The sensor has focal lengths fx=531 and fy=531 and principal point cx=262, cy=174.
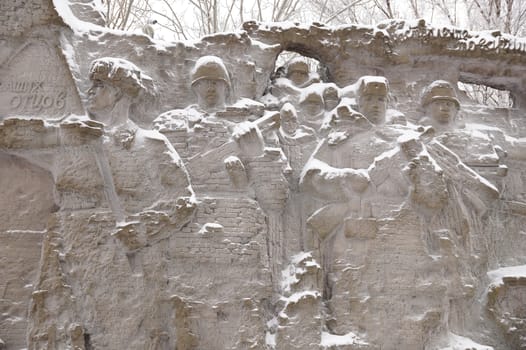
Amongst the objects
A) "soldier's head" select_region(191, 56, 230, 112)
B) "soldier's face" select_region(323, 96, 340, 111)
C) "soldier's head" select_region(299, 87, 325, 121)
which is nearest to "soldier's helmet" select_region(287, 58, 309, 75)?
"soldier's head" select_region(299, 87, 325, 121)

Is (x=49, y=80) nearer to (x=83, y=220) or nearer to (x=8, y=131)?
(x=8, y=131)

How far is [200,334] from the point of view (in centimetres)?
464

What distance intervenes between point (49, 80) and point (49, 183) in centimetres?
98

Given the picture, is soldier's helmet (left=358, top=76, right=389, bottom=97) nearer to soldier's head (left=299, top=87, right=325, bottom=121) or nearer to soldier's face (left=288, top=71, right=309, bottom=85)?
soldier's head (left=299, top=87, right=325, bottom=121)

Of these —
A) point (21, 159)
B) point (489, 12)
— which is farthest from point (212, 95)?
point (489, 12)

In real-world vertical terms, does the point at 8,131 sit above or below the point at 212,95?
below

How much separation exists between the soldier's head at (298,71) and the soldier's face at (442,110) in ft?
4.58

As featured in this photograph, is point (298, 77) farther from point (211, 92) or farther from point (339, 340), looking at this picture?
point (339, 340)

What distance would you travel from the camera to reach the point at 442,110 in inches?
224

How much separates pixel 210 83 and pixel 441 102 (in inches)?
97.5

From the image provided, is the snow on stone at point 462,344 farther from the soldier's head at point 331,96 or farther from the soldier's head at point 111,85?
the soldier's head at point 111,85

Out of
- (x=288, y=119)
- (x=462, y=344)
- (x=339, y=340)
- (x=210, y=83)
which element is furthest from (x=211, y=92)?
(x=462, y=344)

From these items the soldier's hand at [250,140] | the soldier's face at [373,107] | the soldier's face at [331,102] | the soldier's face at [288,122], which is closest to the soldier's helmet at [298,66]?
the soldier's face at [331,102]

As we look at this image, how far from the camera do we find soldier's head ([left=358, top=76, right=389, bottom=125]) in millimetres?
5398
